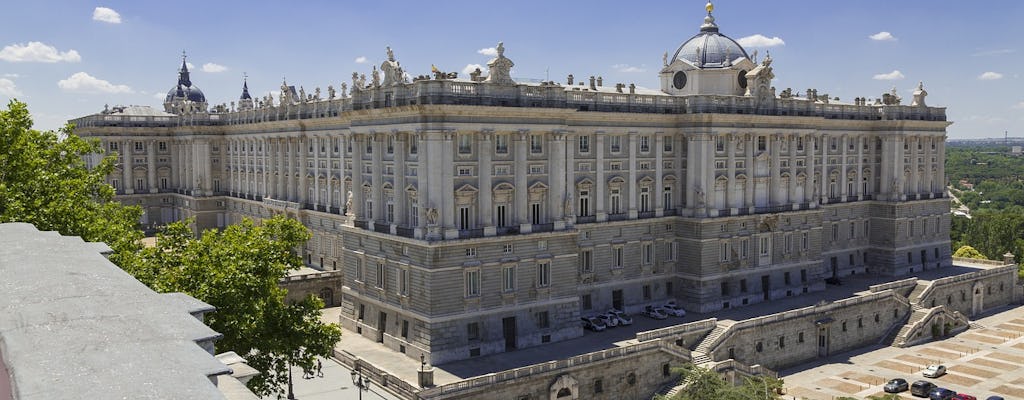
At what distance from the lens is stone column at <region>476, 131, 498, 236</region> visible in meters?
56.2

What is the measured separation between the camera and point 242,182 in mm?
103625

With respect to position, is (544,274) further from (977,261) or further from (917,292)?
(977,261)

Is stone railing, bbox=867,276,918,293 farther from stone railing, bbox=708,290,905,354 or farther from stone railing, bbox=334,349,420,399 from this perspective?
stone railing, bbox=334,349,420,399

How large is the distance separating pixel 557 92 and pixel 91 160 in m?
81.2

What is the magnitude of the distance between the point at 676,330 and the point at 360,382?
24267mm

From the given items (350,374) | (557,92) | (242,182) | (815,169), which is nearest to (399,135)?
(557,92)

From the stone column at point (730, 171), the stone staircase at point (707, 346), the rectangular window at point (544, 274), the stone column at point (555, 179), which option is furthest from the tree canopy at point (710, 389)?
the stone column at point (730, 171)

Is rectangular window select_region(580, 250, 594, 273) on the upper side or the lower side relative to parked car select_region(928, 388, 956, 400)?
upper

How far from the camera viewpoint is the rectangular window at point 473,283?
55.8m

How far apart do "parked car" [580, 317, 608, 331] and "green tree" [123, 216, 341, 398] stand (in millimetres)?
24016

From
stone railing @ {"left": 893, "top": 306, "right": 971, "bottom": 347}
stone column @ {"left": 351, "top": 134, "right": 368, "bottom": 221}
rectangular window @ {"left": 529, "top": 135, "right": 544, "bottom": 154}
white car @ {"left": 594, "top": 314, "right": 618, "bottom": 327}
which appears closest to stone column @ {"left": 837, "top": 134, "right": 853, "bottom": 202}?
stone railing @ {"left": 893, "top": 306, "right": 971, "bottom": 347}

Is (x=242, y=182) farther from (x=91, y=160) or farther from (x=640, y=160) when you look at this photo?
(x=640, y=160)

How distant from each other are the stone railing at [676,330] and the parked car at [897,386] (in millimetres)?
13090

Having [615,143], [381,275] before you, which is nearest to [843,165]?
[615,143]
